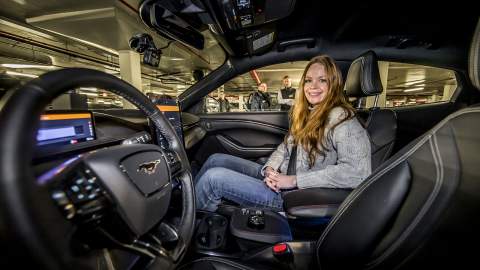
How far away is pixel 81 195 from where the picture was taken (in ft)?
1.21

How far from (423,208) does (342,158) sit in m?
0.53

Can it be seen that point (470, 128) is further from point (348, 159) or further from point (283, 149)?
point (283, 149)

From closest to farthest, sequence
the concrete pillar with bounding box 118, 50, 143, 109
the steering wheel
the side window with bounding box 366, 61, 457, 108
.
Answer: the steering wheel → the side window with bounding box 366, 61, 457, 108 → the concrete pillar with bounding box 118, 50, 143, 109

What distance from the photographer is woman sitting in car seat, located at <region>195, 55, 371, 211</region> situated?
986 mm

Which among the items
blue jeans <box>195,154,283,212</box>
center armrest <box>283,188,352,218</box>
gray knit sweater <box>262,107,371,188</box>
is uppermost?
gray knit sweater <box>262,107,371,188</box>

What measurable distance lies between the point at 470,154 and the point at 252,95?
2.24m

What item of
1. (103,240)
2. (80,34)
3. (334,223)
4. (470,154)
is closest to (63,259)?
(103,240)

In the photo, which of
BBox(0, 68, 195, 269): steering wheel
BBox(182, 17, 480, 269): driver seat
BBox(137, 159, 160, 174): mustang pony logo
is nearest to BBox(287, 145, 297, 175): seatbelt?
BBox(182, 17, 480, 269): driver seat

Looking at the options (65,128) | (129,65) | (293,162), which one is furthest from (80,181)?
(129,65)

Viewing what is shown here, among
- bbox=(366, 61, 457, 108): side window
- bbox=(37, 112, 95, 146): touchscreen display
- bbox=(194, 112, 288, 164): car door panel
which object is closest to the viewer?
bbox=(37, 112, 95, 146): touchscreen display

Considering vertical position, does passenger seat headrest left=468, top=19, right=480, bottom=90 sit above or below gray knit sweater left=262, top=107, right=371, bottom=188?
above

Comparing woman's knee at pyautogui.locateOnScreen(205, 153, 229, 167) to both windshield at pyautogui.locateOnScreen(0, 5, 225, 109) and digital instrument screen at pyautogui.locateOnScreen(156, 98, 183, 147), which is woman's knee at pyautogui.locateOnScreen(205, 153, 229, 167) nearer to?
digital instrument screen at pyautogui.locateOnScreen(156, 98, 183, 147)

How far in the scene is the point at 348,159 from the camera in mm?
979

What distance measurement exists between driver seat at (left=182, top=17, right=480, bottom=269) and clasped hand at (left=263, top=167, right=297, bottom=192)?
1.46ft
